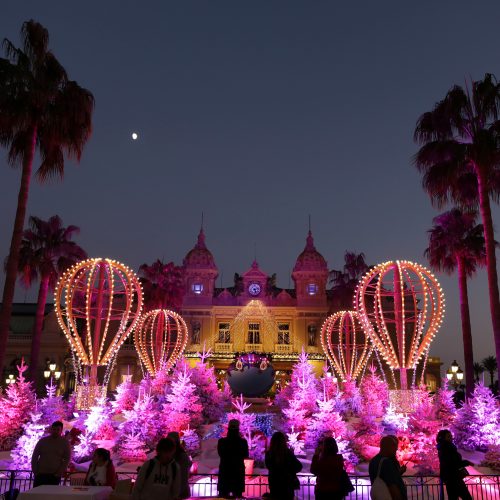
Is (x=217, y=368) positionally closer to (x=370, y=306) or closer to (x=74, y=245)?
(x=370, y=306)

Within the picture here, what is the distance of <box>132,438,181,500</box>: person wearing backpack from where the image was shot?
580cm

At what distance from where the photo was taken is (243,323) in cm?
4781

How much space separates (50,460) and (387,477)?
536 centimetres

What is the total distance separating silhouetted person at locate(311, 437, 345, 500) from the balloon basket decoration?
1412cm

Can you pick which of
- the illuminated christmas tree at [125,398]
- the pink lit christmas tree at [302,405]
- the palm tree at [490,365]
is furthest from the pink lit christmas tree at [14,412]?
the palm tree at [490,365]

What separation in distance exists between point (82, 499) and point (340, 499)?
344 cm

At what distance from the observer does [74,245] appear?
32312 mm

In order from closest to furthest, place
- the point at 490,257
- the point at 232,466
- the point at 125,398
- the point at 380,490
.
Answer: the point at 380,490 < the point at 232,466 < the point at 490,257 < the point at 125,398

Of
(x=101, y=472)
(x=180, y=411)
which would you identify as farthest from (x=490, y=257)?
(x=101, y=472)

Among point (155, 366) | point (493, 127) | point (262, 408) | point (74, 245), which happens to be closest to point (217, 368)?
point (155, 366)

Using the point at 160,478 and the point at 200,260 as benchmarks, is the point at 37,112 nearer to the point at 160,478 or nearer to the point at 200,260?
the point at 160,478

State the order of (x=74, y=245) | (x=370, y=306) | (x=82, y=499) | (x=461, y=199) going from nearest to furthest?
(x=82, y=499), (x=461, y=199), (x=74, y=245), (x=370, y=306)

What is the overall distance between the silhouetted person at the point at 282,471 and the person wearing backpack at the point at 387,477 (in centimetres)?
173

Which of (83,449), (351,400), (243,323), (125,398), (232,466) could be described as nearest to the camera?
(232,466)
